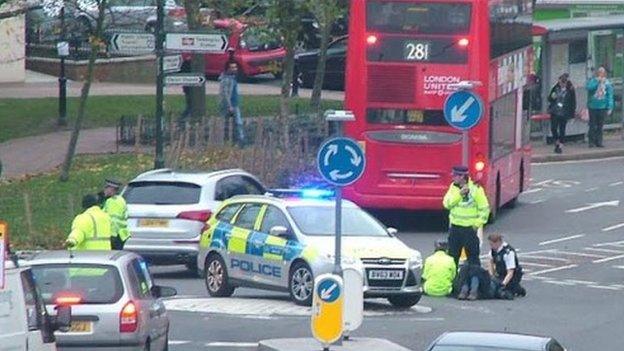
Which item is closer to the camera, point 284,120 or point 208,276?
point 208,276

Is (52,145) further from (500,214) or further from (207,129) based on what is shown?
(500,214)

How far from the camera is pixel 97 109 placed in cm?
4644

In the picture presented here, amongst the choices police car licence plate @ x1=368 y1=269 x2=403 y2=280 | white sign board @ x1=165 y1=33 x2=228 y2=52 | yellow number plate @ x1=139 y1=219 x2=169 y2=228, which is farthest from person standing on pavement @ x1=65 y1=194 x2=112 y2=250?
white sign board @ x1=165 y1=33 x2=228 y2=52

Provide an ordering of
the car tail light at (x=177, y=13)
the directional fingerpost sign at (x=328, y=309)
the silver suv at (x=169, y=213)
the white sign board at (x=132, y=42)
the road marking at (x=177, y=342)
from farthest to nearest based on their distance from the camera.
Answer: the car tail light at (x=177, y=13) < the white sign board at (x=132, y=42) < the silver suv at (x=169, y=213) < the road marking at (x=177, y=342) < the directional fingerpost sign at (x=328, y=309)

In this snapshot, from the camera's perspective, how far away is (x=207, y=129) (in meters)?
37.4

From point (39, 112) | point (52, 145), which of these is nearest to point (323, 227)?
point (52, 145)

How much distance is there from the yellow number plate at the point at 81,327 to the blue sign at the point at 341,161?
4.36m

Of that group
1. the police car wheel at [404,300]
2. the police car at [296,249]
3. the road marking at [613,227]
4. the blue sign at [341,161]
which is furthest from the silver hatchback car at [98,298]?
the road marking at [613,227]

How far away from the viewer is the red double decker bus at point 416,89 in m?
33.1

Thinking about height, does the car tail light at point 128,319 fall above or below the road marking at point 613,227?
above

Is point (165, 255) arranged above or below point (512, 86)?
below

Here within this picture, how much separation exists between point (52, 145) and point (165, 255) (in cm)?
1340

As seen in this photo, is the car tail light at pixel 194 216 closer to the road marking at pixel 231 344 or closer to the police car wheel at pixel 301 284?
the police car wheel at pixel 301 284

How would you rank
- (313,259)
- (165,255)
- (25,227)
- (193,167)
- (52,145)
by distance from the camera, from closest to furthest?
(313,259), (165,255), (25,227), (193,167), (52,145)
